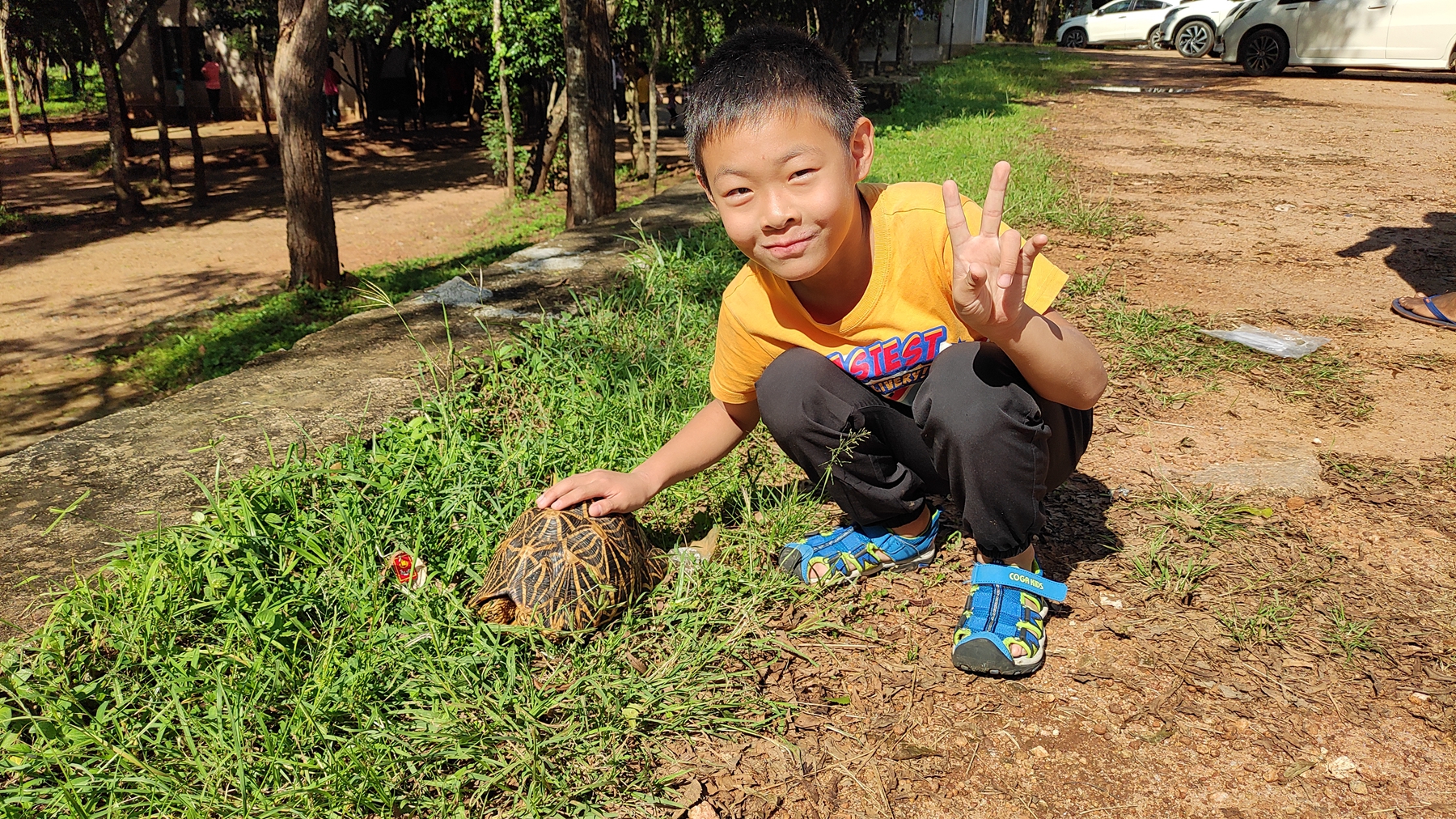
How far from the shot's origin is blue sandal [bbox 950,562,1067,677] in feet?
7.07

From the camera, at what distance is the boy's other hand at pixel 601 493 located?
2389 millimetres

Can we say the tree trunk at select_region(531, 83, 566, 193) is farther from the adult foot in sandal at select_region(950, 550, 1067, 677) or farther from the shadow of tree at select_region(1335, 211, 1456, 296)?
the adult foot in sandal at select_region(950, 550, 1067, 677)

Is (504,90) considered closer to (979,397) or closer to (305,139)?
(305,139)

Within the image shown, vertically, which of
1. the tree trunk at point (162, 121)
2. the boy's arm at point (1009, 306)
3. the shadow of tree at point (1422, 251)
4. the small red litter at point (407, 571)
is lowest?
the small red litter at point (407, 571)

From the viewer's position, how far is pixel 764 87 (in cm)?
204

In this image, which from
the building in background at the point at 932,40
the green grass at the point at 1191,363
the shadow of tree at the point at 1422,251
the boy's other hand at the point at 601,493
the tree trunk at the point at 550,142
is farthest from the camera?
the building in background at the point at 932,40

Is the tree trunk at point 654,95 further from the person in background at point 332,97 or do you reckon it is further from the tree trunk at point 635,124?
the person in background at point 332,97

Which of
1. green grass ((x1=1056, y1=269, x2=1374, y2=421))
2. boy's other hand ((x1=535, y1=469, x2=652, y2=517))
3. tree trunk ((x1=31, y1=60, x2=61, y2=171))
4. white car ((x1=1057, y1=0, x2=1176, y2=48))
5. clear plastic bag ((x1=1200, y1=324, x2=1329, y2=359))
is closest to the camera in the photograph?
boy's other hand ((x1=535, y1=469, x2=652, y2=517))

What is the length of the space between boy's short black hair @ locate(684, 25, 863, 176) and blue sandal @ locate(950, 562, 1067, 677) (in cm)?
111

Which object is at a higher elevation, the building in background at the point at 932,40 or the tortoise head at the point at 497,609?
the building in background at the point at 932,40

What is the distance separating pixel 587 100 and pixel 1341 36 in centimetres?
1334

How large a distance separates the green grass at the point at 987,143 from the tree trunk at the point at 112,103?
10437mm

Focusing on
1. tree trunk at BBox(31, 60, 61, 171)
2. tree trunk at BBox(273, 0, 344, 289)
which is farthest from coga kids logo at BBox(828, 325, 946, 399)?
tree trunk at BBox(31, 60, 61, 171)

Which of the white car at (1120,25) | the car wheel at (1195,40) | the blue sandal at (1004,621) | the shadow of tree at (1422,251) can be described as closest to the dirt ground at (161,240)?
the blue sandal at (1004,621)
